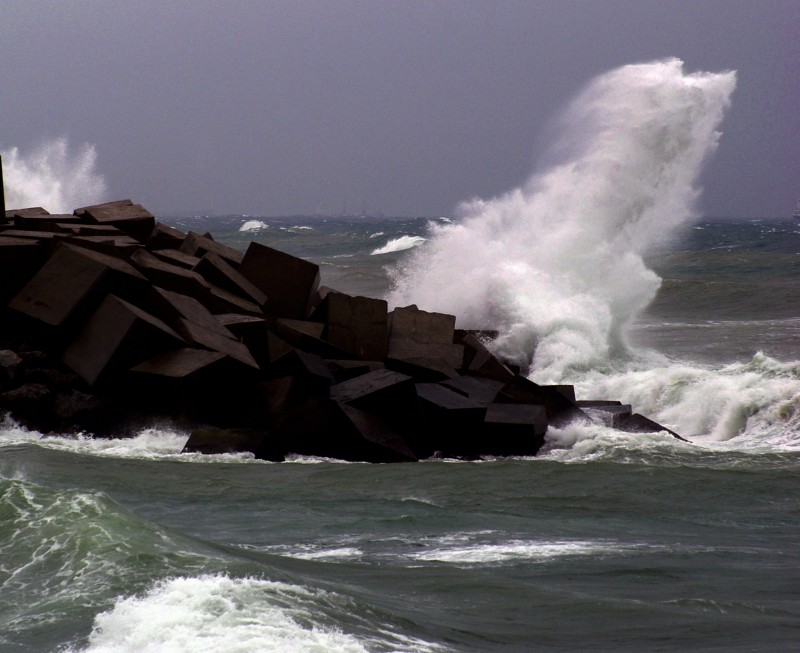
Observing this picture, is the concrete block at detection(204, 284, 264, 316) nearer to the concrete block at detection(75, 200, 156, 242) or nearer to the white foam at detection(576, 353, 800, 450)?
the concrete block at detection(75, 200, 156, 242)

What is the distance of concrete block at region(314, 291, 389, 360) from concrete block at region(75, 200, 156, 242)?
3192mm

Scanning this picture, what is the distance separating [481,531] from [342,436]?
9.64 feet

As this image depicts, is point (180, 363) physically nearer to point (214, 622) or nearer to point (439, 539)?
point (439, 539)

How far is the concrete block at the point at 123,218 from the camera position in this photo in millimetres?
14797

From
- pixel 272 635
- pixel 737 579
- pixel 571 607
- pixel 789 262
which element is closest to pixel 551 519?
pixel 737 579

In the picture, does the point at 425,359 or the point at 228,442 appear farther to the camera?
the point at 425,359

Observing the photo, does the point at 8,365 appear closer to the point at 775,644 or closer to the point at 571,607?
the point at 571,607

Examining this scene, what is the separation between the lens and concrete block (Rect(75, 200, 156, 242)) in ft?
48.5

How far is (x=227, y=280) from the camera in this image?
13.5 meters

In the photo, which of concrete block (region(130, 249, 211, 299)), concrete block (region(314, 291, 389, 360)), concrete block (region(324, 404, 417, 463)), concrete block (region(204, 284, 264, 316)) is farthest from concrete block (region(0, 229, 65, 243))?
concrete block (region(324, 404, 417, 463))

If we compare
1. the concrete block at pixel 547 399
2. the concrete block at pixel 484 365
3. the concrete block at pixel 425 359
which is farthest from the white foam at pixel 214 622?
the concrete block at pixel 484 365

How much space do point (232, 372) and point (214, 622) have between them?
5.99 m

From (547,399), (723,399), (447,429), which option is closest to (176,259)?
(447,429)

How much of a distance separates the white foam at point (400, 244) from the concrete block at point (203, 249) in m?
41.1
